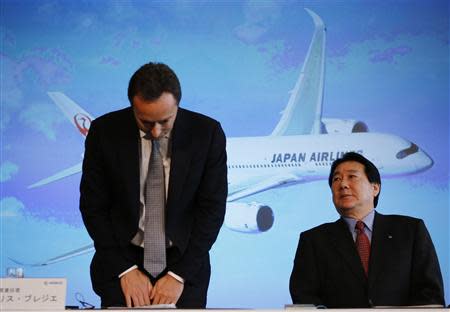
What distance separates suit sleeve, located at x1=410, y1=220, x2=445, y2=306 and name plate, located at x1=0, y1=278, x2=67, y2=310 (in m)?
1.43

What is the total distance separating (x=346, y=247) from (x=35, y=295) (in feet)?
4.65

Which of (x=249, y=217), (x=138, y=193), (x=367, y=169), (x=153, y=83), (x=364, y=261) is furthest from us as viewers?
(x=249, y=217)

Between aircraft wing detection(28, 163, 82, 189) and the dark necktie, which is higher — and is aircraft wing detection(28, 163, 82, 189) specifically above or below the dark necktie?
above

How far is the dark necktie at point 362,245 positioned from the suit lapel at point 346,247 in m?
0.03

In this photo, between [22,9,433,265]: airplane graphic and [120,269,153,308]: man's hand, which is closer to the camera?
[120,269,153,308]: man's hand

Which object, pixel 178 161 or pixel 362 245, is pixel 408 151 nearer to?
pixel 362 245

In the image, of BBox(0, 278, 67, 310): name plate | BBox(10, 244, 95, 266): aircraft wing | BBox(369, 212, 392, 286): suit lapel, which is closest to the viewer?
BBox(0, 278, 67, 310): name plate

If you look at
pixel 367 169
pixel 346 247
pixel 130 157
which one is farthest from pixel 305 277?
pixel 130 157

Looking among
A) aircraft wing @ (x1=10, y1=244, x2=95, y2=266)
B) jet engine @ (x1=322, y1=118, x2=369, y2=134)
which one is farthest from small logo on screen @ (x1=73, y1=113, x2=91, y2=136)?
jet engine @ (x1=322, y1=118, x2=369, y2=134)

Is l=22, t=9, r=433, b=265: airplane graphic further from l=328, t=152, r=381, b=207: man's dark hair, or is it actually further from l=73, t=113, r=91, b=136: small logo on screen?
l=328, t=152, r=381, b=207: man's dark hair

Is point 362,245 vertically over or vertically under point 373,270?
over

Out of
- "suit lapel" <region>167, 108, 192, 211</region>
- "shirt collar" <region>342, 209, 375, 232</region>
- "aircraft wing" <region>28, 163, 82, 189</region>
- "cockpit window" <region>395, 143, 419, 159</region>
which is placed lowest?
"shirt collar" <region>342, 209, 375, 232</region>

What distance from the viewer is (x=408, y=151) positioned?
4.36 m

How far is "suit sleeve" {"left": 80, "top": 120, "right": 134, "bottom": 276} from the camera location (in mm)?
2836
